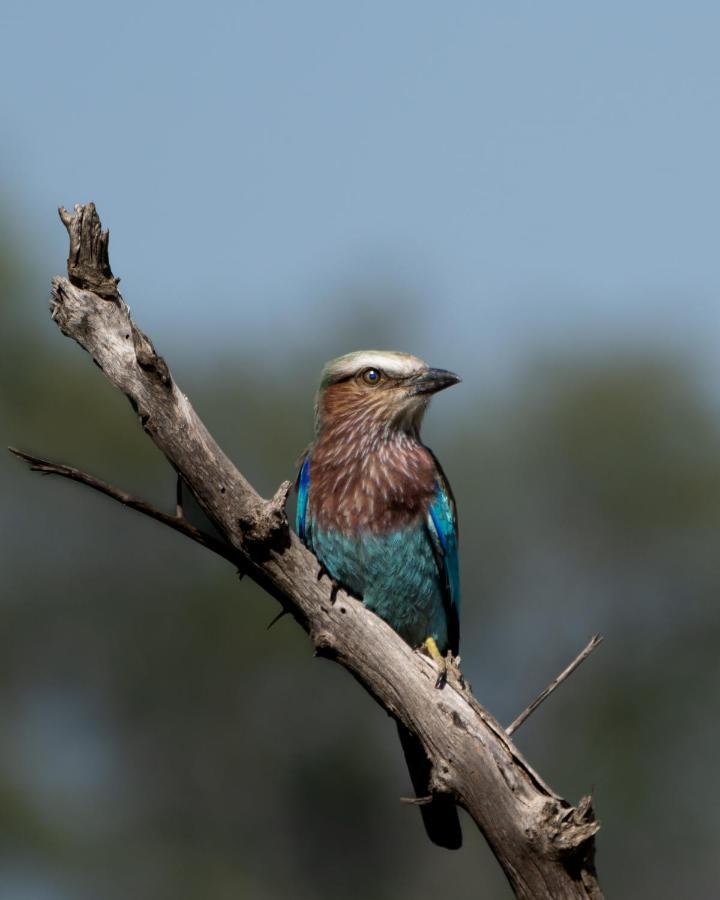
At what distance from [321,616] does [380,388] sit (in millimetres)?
2118

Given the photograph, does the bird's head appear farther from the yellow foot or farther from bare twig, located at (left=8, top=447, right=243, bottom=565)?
bare twig, located at (left=8, top=447, right=243, bottom=565)

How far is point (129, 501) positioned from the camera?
15.4ft

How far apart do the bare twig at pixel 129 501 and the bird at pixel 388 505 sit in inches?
44.3

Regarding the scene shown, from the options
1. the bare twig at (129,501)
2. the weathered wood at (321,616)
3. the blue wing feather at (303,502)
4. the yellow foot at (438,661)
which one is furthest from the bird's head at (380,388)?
the bare twig at (129,501)

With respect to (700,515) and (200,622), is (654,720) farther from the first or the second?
(200,622)

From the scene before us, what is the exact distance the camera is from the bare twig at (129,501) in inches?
183

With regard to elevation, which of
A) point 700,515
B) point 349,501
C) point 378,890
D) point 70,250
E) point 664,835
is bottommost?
point 378,890

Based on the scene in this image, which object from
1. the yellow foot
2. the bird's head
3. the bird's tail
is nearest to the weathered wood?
the yellow foot

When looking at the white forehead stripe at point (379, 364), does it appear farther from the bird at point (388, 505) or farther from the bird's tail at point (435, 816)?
the bird's tail at point (435, 816)

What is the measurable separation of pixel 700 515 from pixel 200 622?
9787mm

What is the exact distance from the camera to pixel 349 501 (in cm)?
646

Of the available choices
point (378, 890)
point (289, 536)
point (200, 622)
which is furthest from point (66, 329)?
point (200, 622)

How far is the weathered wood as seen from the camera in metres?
4.69

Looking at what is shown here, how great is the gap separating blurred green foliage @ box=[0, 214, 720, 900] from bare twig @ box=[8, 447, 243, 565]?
1957 centimetres
